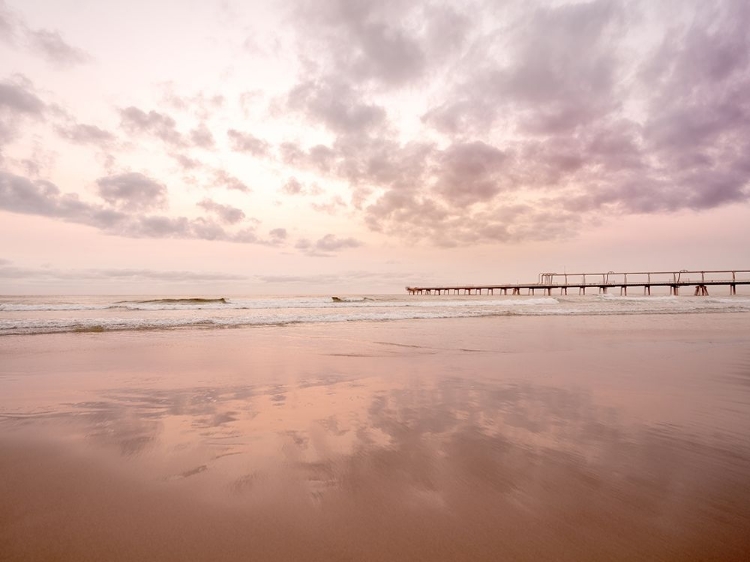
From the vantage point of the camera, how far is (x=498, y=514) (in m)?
2.02

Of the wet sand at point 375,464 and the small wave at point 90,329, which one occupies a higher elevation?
the small wave at point 90,329

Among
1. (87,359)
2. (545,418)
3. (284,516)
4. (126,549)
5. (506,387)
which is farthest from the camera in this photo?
(87,359)

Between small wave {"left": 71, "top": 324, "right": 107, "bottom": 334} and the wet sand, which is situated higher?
small wave {"left": 71, "top": 324, "right": 107, "bottom": 334}

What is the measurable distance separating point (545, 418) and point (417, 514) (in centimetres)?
217

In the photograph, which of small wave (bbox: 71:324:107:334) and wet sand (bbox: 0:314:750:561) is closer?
wet sand (bbox: 0:314:750:561)

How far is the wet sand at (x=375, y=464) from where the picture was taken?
5.92 feet

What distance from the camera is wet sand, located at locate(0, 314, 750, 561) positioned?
1.81 metres

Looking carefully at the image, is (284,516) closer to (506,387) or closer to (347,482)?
(347,482)

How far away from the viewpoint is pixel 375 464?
8.72ft

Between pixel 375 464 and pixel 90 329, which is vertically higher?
pixel 90 329

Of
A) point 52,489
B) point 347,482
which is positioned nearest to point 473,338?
point 347,482

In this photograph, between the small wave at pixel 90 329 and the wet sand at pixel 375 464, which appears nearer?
the wet sand at pixel 375 464

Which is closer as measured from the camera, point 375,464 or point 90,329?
point 375,464

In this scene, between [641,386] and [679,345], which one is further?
[679,345]
